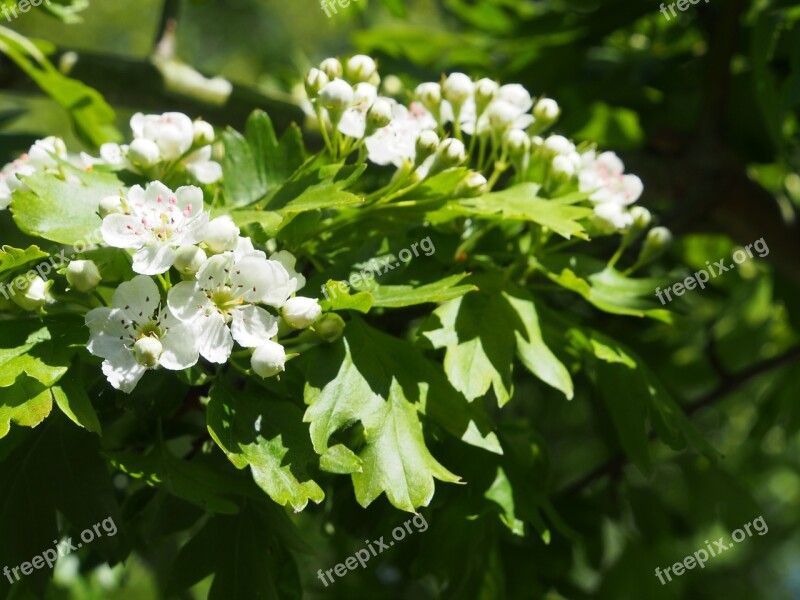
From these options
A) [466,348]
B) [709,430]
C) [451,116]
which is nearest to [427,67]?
[451,116]

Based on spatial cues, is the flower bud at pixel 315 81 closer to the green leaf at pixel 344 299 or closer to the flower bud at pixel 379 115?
the flower bud at pixel 379 115

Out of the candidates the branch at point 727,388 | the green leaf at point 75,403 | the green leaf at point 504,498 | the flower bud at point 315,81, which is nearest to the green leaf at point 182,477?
the green leaf at point 75,403

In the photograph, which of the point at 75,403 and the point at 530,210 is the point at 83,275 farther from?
the point at 530,210

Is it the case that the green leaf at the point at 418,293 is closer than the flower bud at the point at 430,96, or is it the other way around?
the green leaf at the point at 418,293

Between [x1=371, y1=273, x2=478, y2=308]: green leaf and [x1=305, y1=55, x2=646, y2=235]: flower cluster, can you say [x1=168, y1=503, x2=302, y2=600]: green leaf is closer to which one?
[x1=371, y1=273, x2=478, y2=308]: green leaf

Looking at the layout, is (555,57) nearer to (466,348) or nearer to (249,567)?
(466,348)

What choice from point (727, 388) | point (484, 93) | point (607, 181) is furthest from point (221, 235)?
point (727, 388)
